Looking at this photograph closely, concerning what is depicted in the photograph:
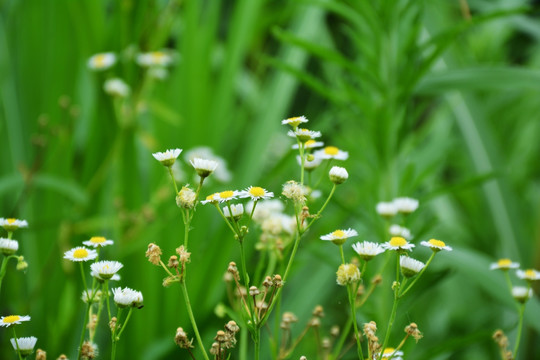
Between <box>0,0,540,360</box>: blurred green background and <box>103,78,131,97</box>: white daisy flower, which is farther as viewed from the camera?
<box>103,78,131,97</box>: white daisy flower

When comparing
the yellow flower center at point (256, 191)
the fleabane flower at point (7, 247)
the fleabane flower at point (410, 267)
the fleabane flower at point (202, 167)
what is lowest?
the fleabane flower at point (410, 267)

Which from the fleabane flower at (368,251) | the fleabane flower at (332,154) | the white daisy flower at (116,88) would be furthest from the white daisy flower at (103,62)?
→ the fleabane flower at (368,251)

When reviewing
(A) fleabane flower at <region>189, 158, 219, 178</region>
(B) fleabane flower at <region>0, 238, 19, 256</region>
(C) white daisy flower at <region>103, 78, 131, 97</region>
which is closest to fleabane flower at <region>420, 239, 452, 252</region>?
(A) fleabane flower at <region>189, 158, 219, 178</region>

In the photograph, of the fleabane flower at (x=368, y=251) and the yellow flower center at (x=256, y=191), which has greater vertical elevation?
the yellow flower center at (x=256, y=191)

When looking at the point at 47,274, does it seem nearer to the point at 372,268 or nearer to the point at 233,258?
the point at 233,258

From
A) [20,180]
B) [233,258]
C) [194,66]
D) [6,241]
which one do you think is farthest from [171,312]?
[6,241]

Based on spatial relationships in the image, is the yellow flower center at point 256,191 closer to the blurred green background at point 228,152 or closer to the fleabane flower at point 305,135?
the fleabane flower at point 305,135

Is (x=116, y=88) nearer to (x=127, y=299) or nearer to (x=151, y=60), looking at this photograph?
(x=151, y=60)

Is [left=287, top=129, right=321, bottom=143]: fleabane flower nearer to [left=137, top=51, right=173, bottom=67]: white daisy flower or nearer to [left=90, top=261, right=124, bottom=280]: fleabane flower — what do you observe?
[left=90, top=261, right=124, bottom=280]: fleabane flower
